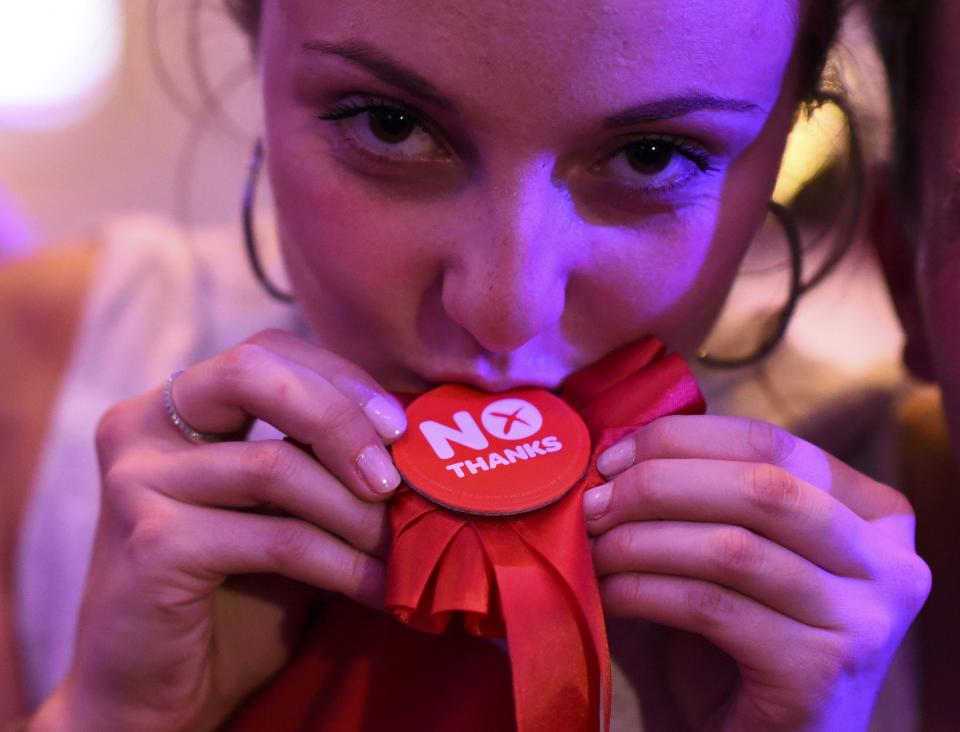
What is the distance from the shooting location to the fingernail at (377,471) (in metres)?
0.66

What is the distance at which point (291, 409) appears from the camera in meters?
0.68

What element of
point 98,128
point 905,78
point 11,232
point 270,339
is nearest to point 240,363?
point 270,339

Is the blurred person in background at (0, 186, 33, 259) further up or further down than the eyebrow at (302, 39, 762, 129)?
further down

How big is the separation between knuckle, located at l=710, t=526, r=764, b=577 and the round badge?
0.36ft

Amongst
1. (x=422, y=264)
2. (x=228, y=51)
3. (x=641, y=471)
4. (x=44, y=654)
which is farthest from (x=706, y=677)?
(x=228, y=51)

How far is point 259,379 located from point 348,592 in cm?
17

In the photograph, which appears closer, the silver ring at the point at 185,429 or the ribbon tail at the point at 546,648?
the ribbon tail at the point at 546,648

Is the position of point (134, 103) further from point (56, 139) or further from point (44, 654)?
point (44, 654)

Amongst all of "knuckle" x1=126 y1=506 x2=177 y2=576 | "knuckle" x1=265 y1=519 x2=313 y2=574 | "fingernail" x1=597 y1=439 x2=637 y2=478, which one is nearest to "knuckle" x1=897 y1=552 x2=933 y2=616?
"fingernail" x1=597 y1=439 x2=637 y2=478

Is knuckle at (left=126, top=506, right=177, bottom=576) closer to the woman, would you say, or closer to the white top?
the woman

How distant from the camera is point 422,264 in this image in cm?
69

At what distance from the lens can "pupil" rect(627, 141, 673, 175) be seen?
2.29 feet

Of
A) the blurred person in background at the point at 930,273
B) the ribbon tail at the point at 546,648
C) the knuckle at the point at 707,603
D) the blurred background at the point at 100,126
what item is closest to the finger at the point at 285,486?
the ribbon tail at the point at 546,648

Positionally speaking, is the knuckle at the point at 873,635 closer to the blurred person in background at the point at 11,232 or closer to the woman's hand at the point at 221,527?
the woman's hand at the point at 221,527
